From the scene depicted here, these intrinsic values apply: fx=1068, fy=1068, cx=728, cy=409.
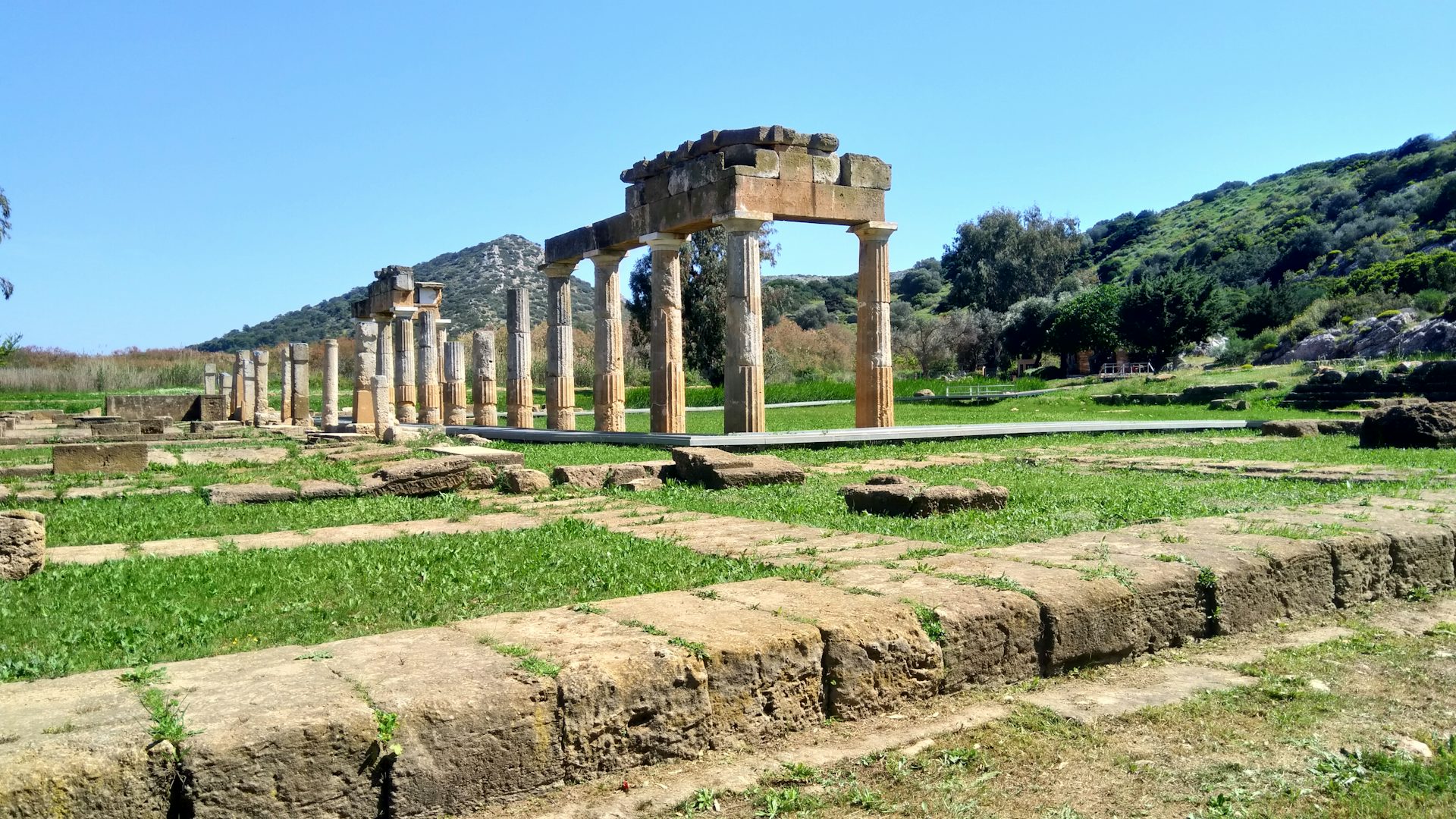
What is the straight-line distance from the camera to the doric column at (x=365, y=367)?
90.7ft

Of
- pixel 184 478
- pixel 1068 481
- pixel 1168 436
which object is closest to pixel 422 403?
pixel 184 478

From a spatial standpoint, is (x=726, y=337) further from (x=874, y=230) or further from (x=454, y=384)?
(x=454, y=384)

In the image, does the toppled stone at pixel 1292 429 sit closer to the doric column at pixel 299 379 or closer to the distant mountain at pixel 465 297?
the doric column at pixel 299 379

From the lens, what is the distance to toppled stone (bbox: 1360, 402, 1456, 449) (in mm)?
13594

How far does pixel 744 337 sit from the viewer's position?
1750 centimetres

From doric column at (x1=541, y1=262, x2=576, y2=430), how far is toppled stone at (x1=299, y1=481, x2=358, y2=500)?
11.9m

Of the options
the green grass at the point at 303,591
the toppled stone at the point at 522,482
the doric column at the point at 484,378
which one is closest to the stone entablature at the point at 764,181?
the toppled stone at the point at 522,482

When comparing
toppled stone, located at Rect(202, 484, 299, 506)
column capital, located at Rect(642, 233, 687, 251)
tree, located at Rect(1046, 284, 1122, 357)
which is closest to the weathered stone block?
toppled stone, located at Rect(202, 484, 299, 506)

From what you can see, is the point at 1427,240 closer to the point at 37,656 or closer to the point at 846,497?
the point at 846,497

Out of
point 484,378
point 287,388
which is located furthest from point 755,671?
point 287,388

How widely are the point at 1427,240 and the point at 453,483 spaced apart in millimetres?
58156

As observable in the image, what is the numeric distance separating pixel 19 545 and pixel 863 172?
14227 mm

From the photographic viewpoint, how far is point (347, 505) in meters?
8.92

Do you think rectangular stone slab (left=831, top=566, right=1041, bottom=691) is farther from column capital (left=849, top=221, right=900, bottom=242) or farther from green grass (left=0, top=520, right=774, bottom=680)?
column capital (left=849, top=221, right=900, bottom=242)
